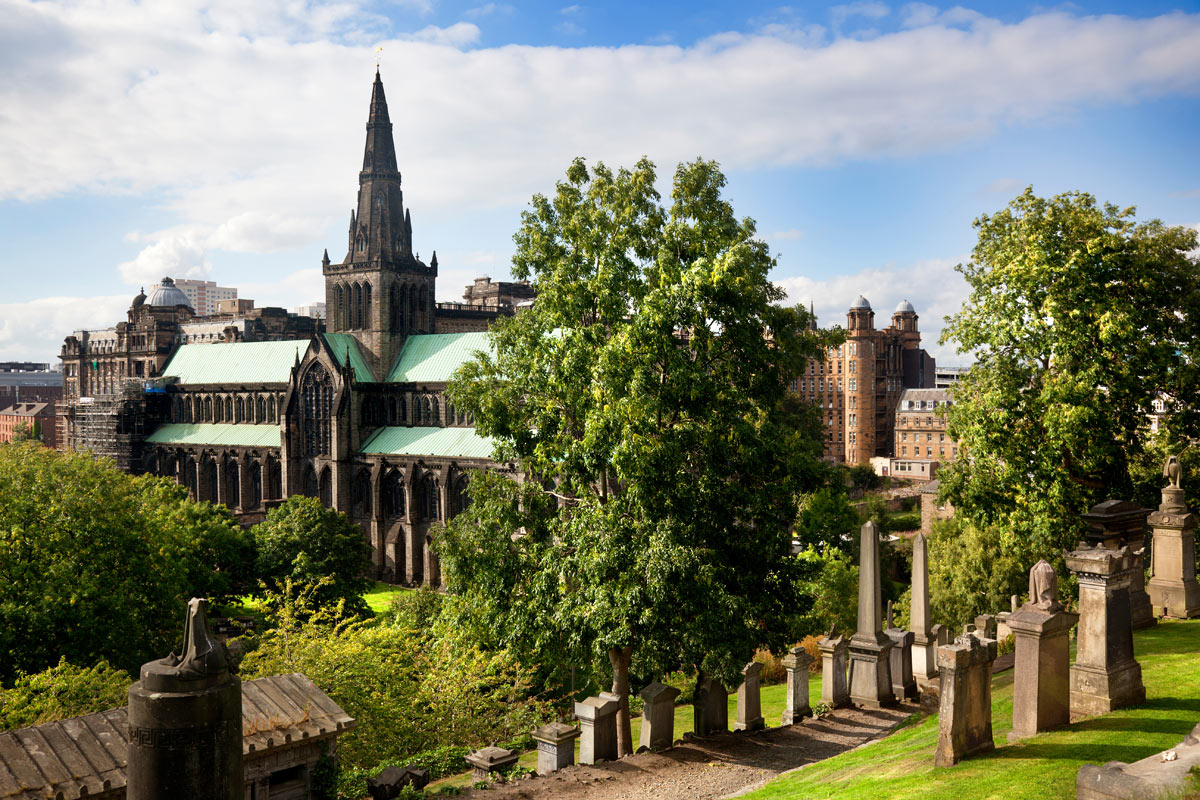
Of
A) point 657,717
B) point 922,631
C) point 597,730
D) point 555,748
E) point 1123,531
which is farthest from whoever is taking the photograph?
point 922,631

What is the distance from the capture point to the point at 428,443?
60.6 meters

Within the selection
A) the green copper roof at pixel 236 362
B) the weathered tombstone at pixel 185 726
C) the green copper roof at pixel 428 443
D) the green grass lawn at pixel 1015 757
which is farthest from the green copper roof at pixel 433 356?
the weathered tombstone at pixel 185 726

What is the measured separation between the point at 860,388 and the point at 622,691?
3669 inches

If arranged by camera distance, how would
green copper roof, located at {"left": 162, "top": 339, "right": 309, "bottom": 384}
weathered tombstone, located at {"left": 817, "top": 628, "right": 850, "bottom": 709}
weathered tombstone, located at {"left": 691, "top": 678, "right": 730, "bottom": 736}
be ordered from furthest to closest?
1. green copper roof, located at {"left": 162, "top": 339, "right": 309, "bottom": 384}
2. weathered tombstone, located at {"left": 817, "top": 628, "right": 850, "bottom": 709}
3. weathered tombstone, located at {"left": 691, "top": 678, "right": 730, "bottom": 736}

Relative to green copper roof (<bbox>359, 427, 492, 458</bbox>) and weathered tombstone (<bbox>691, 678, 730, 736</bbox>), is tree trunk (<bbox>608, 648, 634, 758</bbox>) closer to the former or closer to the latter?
weathered tombstone (<bbox>691, 678, 730, 736</bbox>)

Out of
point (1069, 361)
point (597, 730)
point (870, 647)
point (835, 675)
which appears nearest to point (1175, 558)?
point (1069, 361)

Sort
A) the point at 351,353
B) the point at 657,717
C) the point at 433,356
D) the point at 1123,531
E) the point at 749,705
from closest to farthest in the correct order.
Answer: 1. the point at 657,717
2. the point at 1123,531
3. the point at 749,705
4. the point at 433,356
5. the point at 351,353

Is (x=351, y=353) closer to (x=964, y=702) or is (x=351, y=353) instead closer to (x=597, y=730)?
(x=597, y=730)

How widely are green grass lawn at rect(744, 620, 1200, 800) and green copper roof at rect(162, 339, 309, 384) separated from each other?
199ft

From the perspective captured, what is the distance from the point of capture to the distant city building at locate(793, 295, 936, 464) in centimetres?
10688

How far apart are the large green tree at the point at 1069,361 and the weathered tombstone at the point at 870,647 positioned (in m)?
4.54

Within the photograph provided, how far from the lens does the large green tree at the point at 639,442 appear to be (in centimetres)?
1675

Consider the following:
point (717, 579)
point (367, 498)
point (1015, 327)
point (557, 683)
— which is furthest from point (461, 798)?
point (367, 498)

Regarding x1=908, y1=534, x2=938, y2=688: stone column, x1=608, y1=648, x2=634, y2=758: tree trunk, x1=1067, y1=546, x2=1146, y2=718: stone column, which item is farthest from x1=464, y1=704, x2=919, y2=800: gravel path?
x1=1067, y1=546, x2=1146, y2=718: stone column
